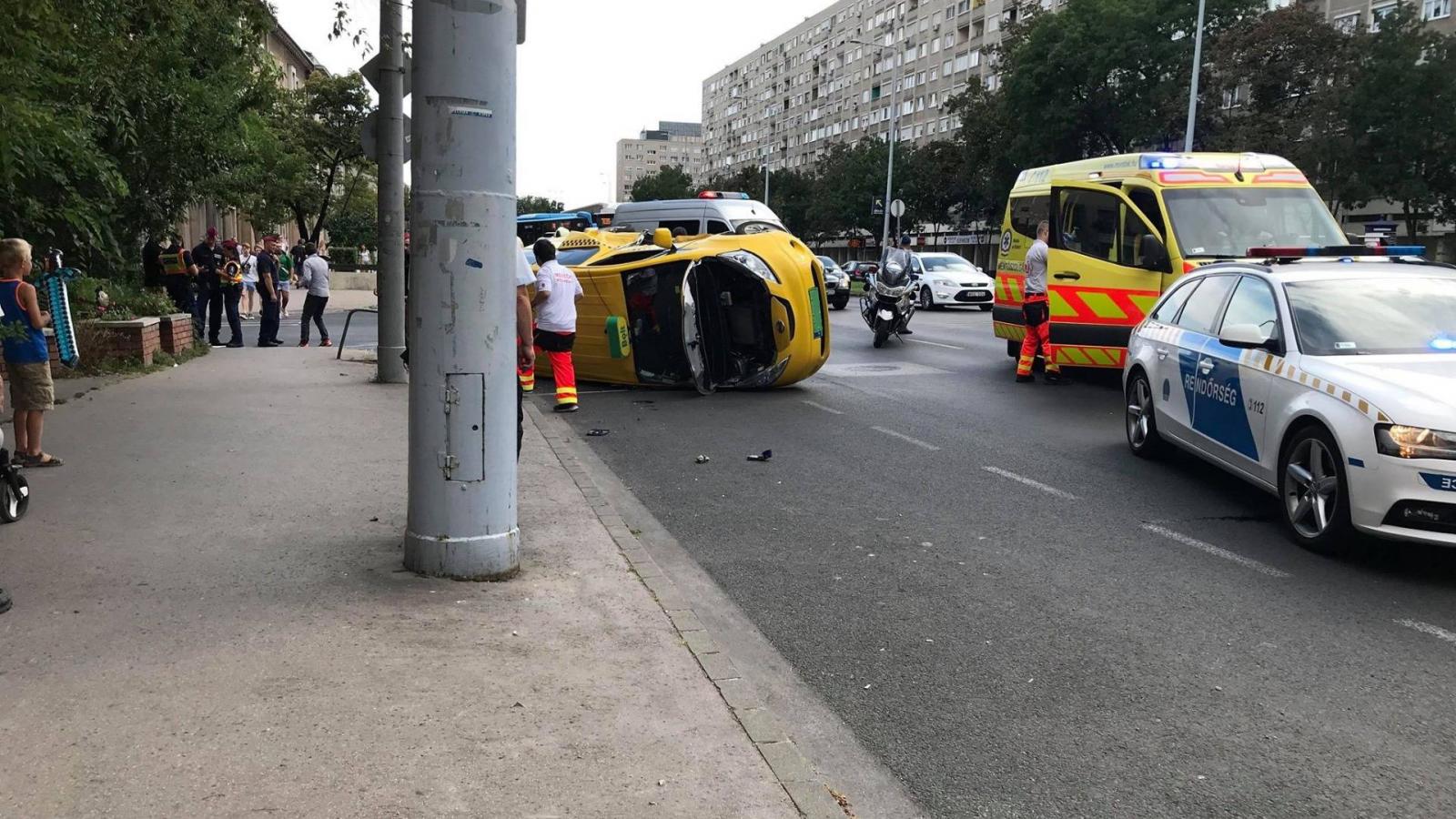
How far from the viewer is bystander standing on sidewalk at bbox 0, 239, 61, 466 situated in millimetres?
7105

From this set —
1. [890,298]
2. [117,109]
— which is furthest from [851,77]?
[117,109]

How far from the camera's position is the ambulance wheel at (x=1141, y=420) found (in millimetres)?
8977

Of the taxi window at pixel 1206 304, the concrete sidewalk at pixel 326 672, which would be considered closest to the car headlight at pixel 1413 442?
the taxi window at pixel 1206 304

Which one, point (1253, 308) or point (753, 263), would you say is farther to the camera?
point (753, 263)

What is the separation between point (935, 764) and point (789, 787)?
1.97 ft

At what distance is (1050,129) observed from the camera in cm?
5169

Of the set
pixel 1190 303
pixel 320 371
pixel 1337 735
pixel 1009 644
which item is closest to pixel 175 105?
pixel 320 371

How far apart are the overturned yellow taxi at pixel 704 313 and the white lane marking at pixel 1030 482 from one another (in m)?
4.21

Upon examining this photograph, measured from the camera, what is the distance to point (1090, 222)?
13.4 metres

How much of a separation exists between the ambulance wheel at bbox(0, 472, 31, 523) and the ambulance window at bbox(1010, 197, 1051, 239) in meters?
12.1

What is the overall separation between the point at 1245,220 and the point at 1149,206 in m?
1.00

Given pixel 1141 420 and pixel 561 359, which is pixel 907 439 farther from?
pixel 561 359

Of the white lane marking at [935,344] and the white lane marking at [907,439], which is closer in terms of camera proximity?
the white lane marking at [907,439]

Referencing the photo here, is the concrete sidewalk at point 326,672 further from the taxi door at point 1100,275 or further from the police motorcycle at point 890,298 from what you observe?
the police motorcycle at point 890,298
